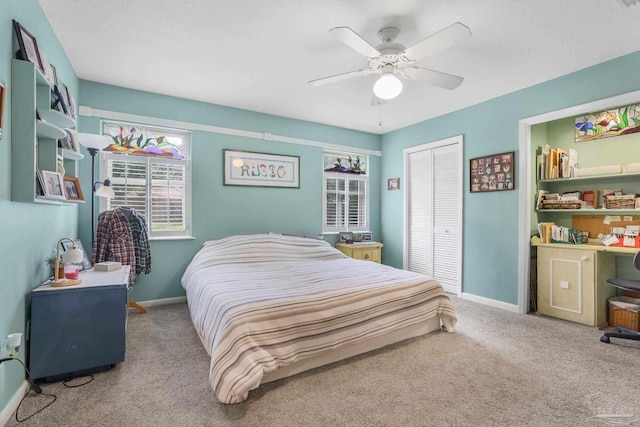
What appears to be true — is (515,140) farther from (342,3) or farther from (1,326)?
(1,326)

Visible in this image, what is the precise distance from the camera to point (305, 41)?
2.57 metres

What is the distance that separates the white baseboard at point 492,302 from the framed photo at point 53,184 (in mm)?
4338

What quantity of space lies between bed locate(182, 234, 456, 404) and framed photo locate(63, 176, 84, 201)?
1210 mm

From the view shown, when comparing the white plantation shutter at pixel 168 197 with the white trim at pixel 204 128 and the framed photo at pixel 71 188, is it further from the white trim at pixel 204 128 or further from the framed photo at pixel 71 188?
the framed photo at pixel 71 188

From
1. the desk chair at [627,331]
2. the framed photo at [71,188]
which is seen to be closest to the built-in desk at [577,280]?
the desk chair at [627,331]

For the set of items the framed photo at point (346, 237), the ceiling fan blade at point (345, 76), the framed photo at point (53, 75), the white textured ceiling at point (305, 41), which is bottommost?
the framed photo at point (346, 237)

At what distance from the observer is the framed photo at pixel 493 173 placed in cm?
362

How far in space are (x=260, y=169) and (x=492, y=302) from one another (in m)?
3.39

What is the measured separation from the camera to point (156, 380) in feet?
6.90

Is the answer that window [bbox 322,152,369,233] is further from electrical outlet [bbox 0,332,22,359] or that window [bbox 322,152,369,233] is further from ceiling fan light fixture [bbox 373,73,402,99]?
electrical outlet [bbox 0,332,22,359]

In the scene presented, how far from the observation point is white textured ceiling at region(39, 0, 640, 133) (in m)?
2.17

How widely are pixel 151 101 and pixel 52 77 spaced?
143 cm

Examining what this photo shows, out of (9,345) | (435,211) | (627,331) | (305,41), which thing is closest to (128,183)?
(9,345)

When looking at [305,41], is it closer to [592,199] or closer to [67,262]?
[67,262]
